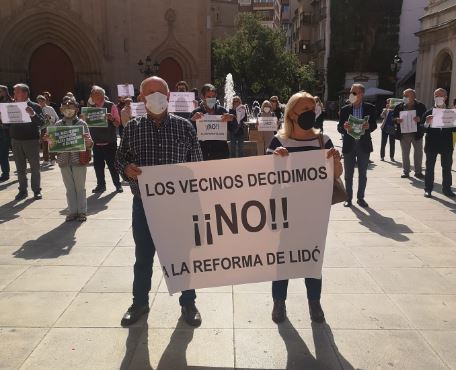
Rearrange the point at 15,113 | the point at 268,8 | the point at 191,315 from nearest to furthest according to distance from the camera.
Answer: the point at 191,315
the point at 15,113
the point at 268,8

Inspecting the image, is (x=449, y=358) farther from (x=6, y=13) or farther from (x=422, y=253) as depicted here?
(x=6, y=13)

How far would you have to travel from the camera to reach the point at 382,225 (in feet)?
22.6

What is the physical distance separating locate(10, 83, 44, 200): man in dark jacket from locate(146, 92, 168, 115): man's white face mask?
523 cm

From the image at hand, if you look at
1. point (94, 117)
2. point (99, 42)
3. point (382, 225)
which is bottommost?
point (382, 225)

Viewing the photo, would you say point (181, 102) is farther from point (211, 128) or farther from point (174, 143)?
point (174, 143)

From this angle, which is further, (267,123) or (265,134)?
(265,134)

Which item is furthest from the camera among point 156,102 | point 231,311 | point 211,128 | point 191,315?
point 211,128

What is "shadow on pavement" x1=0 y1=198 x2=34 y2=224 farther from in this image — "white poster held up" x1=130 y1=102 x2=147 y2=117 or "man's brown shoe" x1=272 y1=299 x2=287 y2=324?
"man's brown shoe" x1=272 y1=299 x2=287 y2=324

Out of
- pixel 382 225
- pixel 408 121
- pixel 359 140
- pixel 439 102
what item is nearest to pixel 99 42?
pixel 408 121

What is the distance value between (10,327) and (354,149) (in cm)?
611

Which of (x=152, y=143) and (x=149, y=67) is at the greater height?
(x=149, y=67)

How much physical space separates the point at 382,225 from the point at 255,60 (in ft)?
85.9

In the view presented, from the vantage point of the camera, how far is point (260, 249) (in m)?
3.68

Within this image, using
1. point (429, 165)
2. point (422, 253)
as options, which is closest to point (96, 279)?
point (422, 253)
